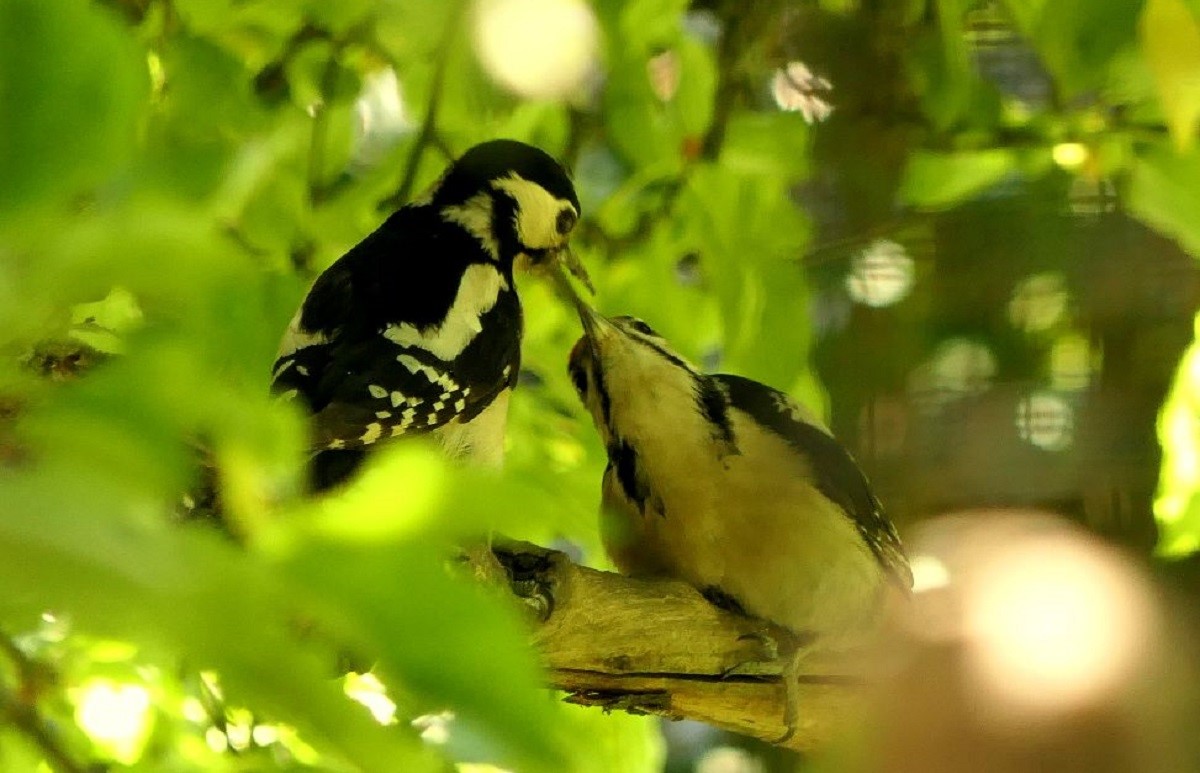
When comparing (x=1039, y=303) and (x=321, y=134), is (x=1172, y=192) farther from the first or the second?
(x=1039, y=303)

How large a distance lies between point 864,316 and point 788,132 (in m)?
0.36

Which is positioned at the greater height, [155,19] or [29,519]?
[155,19]

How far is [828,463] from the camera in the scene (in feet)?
2.87

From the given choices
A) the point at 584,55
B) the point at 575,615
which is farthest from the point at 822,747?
the point at 584,55

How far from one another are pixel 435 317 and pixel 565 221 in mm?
141

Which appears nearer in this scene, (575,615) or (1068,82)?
(1068,82)

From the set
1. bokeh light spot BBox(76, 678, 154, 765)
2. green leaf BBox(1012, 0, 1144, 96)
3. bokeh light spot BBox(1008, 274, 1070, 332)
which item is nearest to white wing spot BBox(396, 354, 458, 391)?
bokeh light spot BBox(76, 678, 154, 765)

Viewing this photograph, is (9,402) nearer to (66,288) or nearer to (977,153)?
(66,288)

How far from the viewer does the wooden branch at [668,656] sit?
0.73 m

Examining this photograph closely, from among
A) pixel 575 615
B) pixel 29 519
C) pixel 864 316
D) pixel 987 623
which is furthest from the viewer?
pixel 864 316

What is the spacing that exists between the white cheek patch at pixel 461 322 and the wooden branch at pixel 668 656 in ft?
0.39

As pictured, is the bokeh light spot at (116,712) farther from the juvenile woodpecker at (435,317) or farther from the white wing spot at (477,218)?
the white wing spot at (477,218)

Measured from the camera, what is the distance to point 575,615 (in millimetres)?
731

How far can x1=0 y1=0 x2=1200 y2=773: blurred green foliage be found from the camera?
0.57 ft
